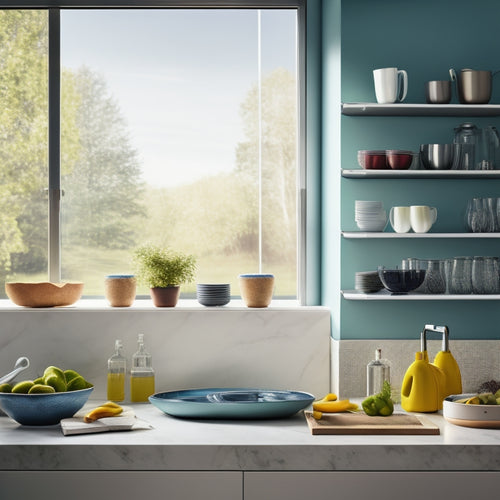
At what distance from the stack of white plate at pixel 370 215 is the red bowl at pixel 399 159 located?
0.14 m

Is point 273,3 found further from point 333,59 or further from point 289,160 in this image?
point 289,160

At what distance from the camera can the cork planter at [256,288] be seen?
9.91 ft

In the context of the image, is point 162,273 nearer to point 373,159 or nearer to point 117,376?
point 117,376

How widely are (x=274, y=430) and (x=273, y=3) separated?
70.5 inches

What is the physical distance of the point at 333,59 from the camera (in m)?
2.95

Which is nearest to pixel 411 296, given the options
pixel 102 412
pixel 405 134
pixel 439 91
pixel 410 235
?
pixel 410 235

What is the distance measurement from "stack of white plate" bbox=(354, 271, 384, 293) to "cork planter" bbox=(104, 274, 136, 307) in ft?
2.98

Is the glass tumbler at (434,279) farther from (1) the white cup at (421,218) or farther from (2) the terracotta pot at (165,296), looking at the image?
(2) the terracotta pot at (165,296)

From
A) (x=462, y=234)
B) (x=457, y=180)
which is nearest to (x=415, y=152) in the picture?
(x=457, y=180)

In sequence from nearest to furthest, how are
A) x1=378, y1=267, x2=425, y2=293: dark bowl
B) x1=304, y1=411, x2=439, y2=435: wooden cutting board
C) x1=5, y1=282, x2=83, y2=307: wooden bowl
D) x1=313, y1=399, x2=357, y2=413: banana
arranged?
x1=304, y1=411, x2=439, y2=435: wooden cutting board < x1=313, y1=399, x2=357, y2=413: banana < x1=378, y1=267, x2=425, y2=293: dark bowl < x1=5, y1=282, x2=83, y2=307: wooden bowl

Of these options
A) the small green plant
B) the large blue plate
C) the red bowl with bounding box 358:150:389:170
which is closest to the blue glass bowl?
the large blue plate

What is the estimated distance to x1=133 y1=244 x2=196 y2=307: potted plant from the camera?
9.93ft

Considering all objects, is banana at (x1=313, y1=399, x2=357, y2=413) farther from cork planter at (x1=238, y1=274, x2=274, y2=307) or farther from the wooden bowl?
the wooden bowl

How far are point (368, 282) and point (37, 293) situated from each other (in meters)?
1.27
